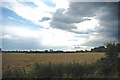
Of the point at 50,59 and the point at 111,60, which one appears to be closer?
the point at 111,60

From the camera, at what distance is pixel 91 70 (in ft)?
56.5

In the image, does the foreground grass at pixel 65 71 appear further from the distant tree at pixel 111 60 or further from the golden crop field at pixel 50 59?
the golden crop field at pixel 50 59

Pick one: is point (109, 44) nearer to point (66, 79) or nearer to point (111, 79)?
point (111, 79)

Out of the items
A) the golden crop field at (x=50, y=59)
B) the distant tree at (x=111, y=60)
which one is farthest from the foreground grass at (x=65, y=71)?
the golden crop field at (x=50, y=59)

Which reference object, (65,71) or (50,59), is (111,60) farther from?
(50,59)

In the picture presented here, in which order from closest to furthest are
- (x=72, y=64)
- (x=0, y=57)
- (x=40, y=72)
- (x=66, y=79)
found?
(x=66, y=79)
(x=40, y=72)
(x=72, y=64)
(x=0, y=57)

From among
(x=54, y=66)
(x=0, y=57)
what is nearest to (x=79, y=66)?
(x=54, y=66)

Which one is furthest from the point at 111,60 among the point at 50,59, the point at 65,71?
the point at 50,59

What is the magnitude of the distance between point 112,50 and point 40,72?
4.67 meters

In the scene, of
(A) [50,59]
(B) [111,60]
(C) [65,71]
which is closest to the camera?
(C) [65,71]

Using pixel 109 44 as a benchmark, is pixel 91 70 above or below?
below

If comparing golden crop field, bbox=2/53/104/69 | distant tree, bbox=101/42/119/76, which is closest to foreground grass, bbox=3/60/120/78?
distant tree, bbox=101/42/119/76

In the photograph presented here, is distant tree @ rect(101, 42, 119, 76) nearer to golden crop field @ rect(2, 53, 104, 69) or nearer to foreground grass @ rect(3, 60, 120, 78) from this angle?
foreground grass @ rect(3, 60, 120, 78)

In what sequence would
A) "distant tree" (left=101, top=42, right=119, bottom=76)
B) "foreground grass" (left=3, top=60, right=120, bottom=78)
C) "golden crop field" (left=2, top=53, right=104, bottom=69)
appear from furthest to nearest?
"golden crop field" (left=2, top=53, right=104, bottom=69) < "distant tree" (left=101, top=42, right=119, bottom=76) < "foreground grass" (left=3, top=60, right=120, bottom=78)
